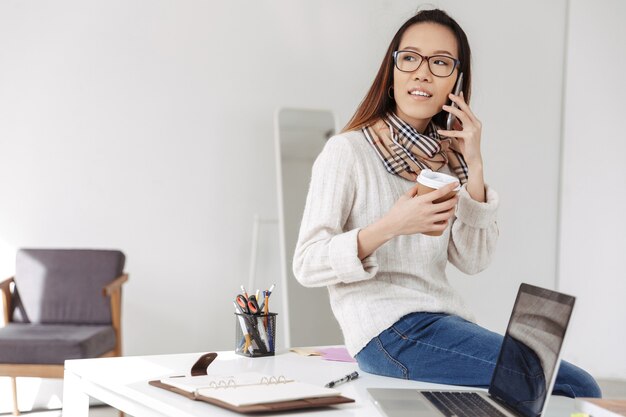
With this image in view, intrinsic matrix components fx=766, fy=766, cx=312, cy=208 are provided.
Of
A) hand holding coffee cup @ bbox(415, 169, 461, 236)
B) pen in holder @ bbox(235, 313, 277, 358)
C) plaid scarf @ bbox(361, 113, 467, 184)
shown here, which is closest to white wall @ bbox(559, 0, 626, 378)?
plaid scarf @ bbox(361, 113, 467, 184)

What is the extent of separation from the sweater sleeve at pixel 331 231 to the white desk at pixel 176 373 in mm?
193

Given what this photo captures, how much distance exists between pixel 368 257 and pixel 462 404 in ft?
1.23

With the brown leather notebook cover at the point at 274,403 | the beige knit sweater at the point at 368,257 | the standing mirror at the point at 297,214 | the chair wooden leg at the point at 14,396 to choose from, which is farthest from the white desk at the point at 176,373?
the standing mirror at the point at 297,214

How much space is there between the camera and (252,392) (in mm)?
1207

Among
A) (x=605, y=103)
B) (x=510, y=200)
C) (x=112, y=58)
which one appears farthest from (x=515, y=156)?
(x=112, y=58)

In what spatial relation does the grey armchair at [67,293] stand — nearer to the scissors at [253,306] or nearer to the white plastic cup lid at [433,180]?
the scissors at [253,306]

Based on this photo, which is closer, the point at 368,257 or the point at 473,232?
the point at 368,257

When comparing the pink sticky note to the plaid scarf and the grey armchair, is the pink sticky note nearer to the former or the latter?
the plaid scarf

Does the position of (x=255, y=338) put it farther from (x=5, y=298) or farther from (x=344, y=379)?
(x=5, y=298)

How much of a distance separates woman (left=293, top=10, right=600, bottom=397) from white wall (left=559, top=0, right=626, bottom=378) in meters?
3.21

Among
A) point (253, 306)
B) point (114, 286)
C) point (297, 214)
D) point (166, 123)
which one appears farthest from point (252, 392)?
point (166, 123)

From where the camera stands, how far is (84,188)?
3.88 m

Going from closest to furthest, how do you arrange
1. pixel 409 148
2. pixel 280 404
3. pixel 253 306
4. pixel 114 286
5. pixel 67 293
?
pixel 280 404
pixel 409 148
pixel 253 306
pixel 114 286
pixel 67 293

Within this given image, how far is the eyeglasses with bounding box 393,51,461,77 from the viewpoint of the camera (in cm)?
177
